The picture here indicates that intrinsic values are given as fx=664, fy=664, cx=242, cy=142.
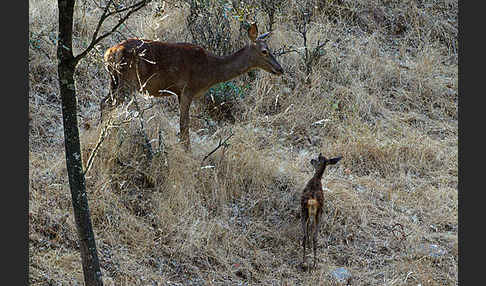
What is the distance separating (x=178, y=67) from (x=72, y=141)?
333 cm

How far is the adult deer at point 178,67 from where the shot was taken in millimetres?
8344

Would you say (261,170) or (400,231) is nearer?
(400,231)

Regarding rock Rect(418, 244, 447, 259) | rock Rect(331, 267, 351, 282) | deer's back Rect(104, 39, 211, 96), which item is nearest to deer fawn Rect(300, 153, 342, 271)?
rock Rect(331, 267, 351, 282)

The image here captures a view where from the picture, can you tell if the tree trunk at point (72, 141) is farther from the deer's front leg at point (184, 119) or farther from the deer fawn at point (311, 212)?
the deer's front leg at point (184, 119)

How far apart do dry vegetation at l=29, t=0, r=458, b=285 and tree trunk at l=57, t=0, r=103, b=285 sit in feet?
2.05

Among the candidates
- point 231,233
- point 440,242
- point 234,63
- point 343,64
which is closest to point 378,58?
point 343,64

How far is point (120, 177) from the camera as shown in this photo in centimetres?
761

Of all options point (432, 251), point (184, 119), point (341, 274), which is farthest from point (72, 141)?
point (432, 251)

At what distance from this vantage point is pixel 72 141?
5449 millimetres

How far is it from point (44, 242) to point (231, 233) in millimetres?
2018

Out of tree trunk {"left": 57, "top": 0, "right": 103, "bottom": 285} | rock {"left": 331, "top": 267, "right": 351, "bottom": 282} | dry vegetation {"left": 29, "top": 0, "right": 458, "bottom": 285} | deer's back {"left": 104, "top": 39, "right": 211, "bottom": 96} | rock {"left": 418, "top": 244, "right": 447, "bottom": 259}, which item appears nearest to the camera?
tree trunk {"left": 57, "top": 0, "right": 103, "bottom": 285}

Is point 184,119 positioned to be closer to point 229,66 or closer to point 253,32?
point 229,66

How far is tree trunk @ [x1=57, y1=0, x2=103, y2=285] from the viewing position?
5.34 m

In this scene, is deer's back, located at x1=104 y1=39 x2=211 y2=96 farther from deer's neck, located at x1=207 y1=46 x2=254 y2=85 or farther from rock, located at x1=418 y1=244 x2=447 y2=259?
rock, located at x1=418 y1=244 x2=447 y2=259
